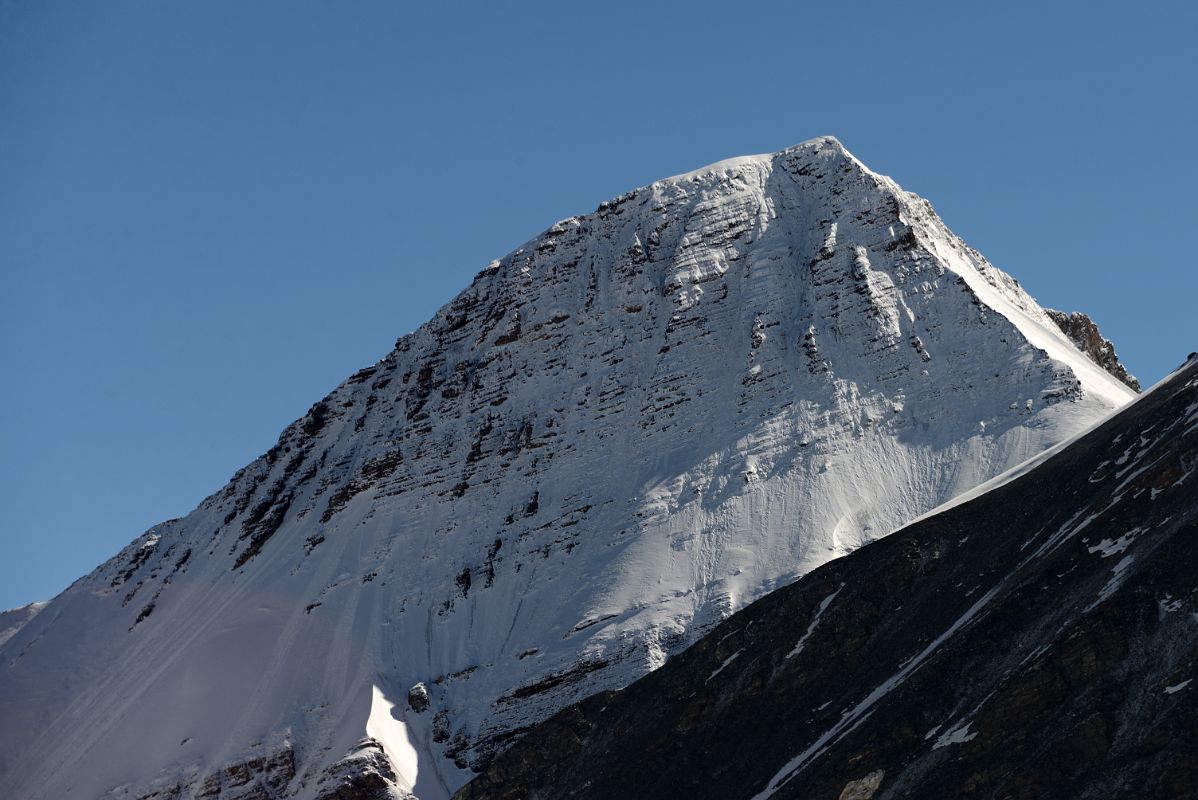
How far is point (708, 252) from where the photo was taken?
112 metres

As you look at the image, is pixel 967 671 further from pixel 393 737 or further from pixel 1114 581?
pixel 393 737

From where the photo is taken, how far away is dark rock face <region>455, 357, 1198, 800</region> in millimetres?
54312

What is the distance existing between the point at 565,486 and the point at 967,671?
4330 cm

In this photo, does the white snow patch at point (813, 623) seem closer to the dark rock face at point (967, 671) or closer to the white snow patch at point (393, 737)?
the dark rock face at point (967, 671)

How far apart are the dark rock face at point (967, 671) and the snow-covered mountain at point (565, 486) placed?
7.59 m

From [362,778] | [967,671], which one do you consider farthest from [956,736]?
[362,778]

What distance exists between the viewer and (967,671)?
62656 mm

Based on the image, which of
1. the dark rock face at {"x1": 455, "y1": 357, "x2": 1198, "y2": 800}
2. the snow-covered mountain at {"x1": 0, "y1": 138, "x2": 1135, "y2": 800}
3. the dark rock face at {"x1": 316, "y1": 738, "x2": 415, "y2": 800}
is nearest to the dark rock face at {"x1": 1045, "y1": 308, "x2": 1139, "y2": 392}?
the snow-covered mountain at {"x1": 0, "y1": 138, "x2": 1135, "y2": 800}

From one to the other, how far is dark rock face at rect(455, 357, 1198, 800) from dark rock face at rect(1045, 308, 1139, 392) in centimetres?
3436

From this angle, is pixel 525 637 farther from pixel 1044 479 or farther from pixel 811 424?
pixel 1044 479

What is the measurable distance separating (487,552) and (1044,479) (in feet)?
117

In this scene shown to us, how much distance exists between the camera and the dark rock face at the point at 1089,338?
115 m

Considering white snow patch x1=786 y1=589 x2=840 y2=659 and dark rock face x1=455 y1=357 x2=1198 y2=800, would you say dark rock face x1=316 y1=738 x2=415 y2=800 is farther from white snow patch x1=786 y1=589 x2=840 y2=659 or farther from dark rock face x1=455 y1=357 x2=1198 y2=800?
white snow patch x1=786 y1=589 x2=840 y2=659

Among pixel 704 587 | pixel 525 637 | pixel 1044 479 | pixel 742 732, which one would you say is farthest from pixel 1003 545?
pixel 525 637
